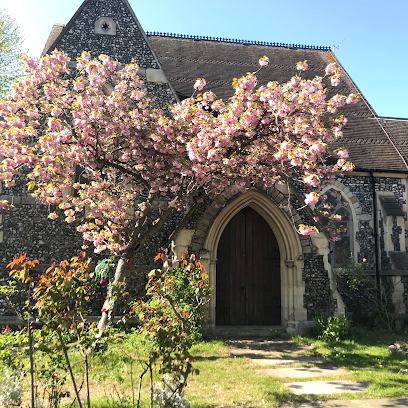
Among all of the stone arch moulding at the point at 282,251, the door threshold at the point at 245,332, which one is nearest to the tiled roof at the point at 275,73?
the stone arch moulding at the point at 282,251

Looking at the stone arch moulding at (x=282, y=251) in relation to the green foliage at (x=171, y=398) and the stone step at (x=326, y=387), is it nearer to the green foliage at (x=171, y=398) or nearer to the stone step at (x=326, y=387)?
the stone step at (x=326, y=387)

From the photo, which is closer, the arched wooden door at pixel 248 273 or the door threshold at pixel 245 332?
the door threshold at pixel 245 332

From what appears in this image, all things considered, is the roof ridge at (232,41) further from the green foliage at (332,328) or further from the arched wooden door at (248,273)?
the green foliage at (332,328)

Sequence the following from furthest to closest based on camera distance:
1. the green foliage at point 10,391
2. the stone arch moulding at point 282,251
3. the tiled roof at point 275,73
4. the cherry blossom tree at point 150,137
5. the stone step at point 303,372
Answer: the tiled roof at point 275,73 → the stone arch moulding at point 282,251 → the cherry blossom tree at point 150,137 → the stone step at point 303,372 → the green foliage at point 10,391

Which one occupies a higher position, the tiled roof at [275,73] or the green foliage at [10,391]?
the tiled roof at [275,73]

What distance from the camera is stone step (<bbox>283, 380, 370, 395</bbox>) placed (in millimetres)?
5023

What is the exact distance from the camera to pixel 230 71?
1276cm

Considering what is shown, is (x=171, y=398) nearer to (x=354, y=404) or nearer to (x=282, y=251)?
(x=354, y=404)

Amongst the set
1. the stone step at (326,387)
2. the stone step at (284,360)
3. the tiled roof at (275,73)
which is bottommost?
the stone step at (284,360)

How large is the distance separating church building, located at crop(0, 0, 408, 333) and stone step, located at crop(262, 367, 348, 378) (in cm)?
257

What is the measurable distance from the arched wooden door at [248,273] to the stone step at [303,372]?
11.0 ft

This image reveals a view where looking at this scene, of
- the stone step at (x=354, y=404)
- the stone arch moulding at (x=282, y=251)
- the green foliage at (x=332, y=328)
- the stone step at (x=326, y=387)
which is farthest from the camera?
the stone arch moulding at (x=282, y=251)

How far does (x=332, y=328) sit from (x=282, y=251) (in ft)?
7.04

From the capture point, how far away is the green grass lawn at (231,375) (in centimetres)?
420
